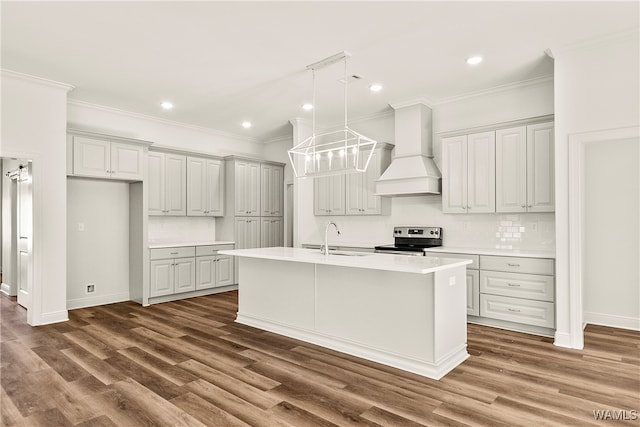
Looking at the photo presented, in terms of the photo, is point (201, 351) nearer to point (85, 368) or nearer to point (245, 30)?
point (85, 368)

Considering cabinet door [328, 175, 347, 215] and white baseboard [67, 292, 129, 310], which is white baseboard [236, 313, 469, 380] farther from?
white baseboard [67, 292, 129, 310]

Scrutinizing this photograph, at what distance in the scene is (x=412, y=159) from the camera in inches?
212

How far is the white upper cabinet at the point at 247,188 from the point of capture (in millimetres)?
6945

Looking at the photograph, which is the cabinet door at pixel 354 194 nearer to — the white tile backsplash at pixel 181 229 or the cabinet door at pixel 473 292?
the cabinet door at pixel 473 292

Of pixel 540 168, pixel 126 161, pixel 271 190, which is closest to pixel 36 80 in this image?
pixel 126 161

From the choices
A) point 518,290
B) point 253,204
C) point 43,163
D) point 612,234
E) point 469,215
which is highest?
point 43,163

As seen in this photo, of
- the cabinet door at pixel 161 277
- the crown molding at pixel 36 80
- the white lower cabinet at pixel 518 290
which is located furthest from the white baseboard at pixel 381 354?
the crown molding at pixel 36 80

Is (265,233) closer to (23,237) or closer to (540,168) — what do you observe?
(23,237)

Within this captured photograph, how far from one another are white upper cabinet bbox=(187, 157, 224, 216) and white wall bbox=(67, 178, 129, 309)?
100 centimetres

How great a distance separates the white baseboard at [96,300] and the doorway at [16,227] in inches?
22.1

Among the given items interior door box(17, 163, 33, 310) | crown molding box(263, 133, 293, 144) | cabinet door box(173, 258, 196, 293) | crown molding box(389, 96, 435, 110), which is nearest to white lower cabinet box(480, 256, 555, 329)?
crown molding box(389, 96, 435, 110)

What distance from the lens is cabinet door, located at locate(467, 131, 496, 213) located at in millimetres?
4781

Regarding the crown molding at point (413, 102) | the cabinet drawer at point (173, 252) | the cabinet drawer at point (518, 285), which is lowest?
the cabinet drawer at point (518, 285)

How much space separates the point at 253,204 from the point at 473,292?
4.17 m
